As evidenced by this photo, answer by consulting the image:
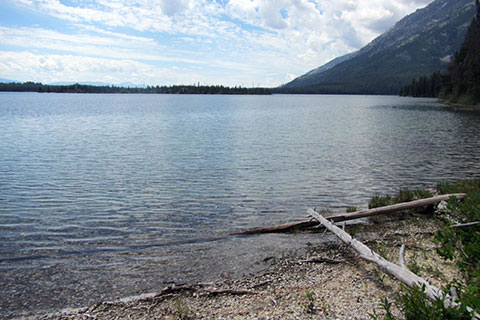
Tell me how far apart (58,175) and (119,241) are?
13255 mm

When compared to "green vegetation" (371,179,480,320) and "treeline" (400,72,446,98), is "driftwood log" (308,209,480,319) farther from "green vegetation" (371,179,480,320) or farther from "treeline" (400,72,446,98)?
"treeline" (400,72,446,98)

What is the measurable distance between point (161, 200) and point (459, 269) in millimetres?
14169

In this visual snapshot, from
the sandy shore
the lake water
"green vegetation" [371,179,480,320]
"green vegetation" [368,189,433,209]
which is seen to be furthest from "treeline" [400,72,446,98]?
the sandy shore

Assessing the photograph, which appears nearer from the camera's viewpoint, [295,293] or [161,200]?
[295,293]

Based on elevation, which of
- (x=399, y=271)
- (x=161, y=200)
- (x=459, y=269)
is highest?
(x=399, y=271)

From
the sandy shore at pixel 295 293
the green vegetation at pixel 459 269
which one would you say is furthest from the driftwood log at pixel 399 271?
the sandy shore at pixel 295 293

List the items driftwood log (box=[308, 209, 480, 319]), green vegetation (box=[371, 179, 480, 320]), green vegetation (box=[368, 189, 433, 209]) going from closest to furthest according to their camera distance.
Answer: green vegetation (box=[371, 179, 480, 320]) → driftwood log (box=[308, 209, 480, 319]) → green vegetation (box=[368, 189, 433, 209])

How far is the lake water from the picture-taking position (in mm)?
11141

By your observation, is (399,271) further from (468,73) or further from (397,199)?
(468,73)

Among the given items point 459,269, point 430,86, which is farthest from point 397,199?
point 430,86

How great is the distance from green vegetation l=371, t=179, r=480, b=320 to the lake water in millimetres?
4586

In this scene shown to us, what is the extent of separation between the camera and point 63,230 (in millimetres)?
14648

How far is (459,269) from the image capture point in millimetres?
10102

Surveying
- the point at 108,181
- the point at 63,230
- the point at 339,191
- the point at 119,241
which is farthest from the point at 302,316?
the point at 108,181
